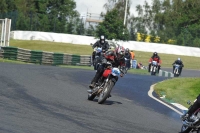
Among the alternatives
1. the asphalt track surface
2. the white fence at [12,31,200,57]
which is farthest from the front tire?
the white fence at [12,31,200,57]

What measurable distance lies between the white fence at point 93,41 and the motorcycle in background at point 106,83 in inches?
1711

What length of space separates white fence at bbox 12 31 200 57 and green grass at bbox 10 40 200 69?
821 mm

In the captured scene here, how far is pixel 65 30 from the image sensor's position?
61.8 meters

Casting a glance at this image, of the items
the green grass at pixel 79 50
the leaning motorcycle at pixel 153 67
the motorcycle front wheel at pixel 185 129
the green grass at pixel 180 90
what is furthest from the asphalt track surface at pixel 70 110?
the green grass at pixel 79 50

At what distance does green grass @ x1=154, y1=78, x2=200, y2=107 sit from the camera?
1710cm

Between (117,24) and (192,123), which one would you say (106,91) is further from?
(117,24)

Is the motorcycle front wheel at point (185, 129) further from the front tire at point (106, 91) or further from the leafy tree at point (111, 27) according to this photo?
the leafy tree at point (111, 27)

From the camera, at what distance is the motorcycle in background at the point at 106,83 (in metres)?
12.9

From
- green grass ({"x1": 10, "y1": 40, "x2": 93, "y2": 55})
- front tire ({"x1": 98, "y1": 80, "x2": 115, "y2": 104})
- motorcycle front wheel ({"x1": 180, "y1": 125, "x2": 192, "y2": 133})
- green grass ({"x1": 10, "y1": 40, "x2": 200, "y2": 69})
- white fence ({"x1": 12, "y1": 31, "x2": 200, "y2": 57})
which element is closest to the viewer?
motorcycle front wheel ({"x1": 180, "y1": 125, "x2": 192, "y2": 133})

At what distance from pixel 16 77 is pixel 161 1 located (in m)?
71.3

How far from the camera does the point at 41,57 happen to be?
1272 inches

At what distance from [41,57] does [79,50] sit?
24056 millimetres

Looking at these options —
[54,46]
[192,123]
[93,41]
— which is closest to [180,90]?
[192,123]

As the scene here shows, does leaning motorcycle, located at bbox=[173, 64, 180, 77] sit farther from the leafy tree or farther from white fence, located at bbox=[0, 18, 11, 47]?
the leafy tree
